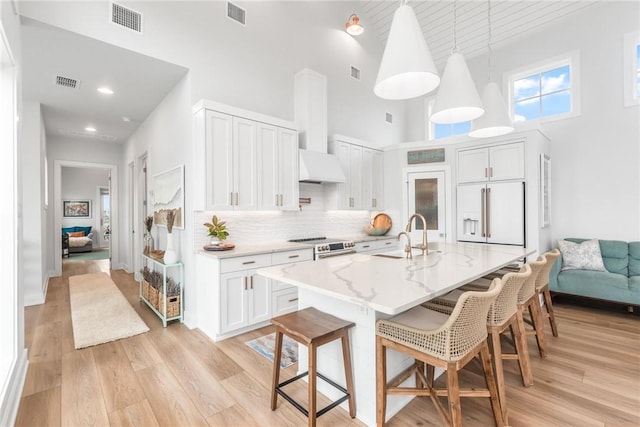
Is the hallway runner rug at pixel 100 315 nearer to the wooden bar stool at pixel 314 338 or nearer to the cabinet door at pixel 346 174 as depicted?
the wooden bar stool at pixel 314 338

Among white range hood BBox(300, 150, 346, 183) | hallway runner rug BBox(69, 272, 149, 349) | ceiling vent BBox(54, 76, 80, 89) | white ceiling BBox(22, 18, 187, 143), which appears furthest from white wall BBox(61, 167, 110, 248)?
white range hood BBox(300, 150, 346, 183)

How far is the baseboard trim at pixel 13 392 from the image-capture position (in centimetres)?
179

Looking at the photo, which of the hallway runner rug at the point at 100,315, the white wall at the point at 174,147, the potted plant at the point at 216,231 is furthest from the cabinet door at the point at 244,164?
the hallway runner rug at the point at 100,315

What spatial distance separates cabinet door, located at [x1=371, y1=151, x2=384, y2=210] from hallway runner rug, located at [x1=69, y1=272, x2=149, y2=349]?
3.85 metres

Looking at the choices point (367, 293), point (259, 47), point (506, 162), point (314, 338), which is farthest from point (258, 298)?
point (506, 162)

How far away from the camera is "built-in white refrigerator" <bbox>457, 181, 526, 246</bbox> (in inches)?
163

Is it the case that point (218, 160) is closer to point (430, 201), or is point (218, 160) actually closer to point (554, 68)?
point (430, 201)

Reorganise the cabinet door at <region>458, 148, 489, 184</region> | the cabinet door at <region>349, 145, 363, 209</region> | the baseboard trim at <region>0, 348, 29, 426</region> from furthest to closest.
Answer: the cabinet door at <region>349, 145, 363, 209</region>, the cabinet door at <region>458, 148, 489, 184</region>, the baseboard trim at <region>0, 348, 29, 426</region>

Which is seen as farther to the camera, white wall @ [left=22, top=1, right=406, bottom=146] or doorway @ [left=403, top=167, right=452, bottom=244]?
doorway @ [left=403, top=167, right=452, bottom=244]

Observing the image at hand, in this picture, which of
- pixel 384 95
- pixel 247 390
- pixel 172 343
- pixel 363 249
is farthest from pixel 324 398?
pixel 363 249

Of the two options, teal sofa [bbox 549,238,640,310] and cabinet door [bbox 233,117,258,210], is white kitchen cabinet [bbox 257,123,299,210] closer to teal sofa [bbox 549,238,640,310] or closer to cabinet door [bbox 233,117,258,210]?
cabinet door [bbox 233,117,258,210]

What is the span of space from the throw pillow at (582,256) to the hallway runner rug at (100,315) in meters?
5.52

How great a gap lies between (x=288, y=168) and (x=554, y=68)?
455 cm

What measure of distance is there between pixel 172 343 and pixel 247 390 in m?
1.23
